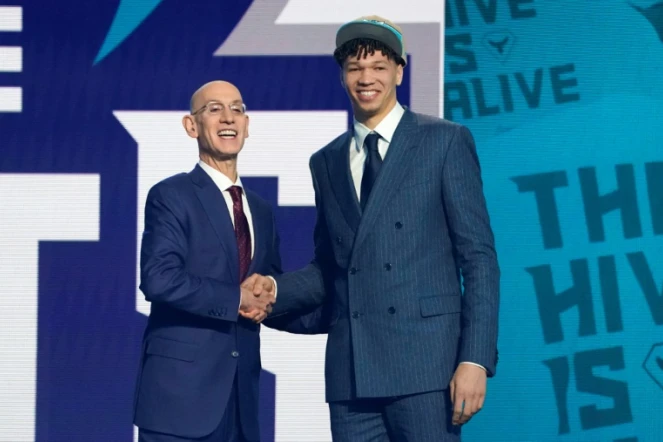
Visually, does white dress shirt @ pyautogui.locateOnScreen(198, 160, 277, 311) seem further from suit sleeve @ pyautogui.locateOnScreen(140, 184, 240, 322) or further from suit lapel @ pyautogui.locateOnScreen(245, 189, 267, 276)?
suit sleeve @ pyautogui.locateOnScreen(140, 184, 240, 322)

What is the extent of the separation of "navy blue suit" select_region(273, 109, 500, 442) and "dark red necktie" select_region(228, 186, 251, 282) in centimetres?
40

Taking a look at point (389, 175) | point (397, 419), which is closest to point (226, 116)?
point (389, 175)

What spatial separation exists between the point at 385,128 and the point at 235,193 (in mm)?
527

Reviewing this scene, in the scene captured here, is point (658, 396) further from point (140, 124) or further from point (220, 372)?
point (140, 124)

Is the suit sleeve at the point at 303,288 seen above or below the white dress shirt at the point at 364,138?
below

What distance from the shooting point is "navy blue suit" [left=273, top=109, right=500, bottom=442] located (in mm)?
2406

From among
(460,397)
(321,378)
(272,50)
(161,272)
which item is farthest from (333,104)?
(460,397)

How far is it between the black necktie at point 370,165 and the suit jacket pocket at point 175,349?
60cm

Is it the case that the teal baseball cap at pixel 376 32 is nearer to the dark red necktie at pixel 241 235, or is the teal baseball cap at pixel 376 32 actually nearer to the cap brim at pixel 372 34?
the cap brim at pixel 372 34

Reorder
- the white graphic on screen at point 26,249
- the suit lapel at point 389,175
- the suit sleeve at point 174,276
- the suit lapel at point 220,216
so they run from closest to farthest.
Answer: the suit lapel at point 389,175
the suit sleeve at point 174,276
the suit lapel at point 220,216
the white graphic on screen at point 26,249

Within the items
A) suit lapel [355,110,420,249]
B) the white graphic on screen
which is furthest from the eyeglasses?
the white graphic on screen

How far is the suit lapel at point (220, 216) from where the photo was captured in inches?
108

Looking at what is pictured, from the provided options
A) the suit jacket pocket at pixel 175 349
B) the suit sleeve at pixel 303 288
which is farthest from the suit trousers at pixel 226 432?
the suit sleeve at pixel 303 288

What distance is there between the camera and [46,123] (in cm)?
390
